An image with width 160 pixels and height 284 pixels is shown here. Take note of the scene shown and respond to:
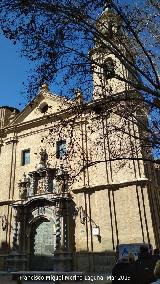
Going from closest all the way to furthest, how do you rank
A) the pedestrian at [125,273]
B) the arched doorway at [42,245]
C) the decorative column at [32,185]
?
the pedestrian at [125,273] < the arched doorway at [42,245] < the decorative column at [32,185]

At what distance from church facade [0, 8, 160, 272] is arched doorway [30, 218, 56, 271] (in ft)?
0.20

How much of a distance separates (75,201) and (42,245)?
12.2 feet

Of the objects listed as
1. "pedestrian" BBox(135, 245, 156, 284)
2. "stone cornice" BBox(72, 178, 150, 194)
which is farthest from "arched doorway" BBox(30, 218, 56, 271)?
"pedestrian" BBox(135, 245, 156, 284)

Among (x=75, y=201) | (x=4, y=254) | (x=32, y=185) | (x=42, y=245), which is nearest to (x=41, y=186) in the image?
(x=32, y=185)

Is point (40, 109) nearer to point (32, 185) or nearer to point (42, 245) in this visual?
point (32, 185)

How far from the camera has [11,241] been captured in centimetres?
Result: 2173

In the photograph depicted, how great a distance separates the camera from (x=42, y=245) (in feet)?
68.6

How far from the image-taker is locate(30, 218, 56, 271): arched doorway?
20281 millimetres

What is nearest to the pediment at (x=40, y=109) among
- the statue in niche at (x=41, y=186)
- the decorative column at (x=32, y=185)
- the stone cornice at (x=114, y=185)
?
the decorative column at (x=32, y=185)

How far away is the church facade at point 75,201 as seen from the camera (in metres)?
18.2

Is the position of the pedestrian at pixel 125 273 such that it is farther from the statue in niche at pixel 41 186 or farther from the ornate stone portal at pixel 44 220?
the statue in niche at pixel 41 186

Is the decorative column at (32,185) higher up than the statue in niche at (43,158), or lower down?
lower down

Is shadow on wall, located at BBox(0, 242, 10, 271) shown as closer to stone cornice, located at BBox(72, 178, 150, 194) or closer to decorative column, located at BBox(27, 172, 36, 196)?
decorative column, located at BBox(27, 172, 36, 196)

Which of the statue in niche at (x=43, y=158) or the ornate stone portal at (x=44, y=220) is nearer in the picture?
the ornate stone portal at (x=44, y=220)
